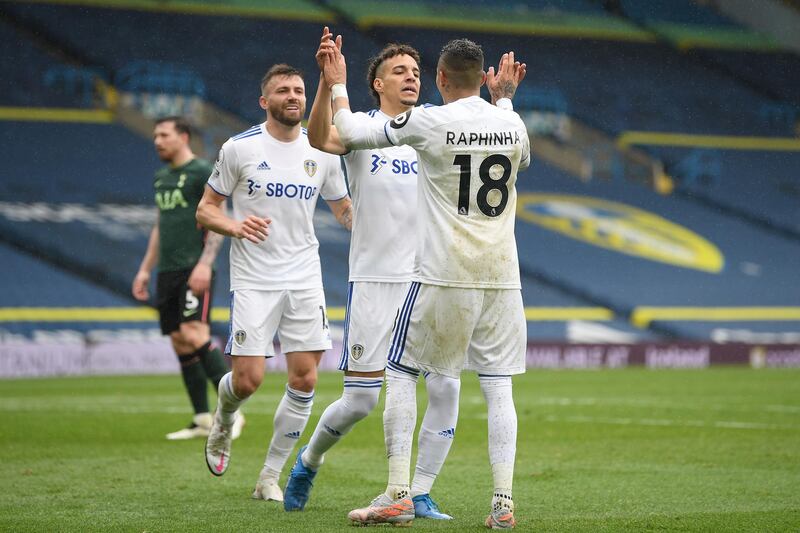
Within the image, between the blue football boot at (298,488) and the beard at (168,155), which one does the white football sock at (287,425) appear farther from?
the beard at (168,155)

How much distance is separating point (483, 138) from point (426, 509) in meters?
1.74

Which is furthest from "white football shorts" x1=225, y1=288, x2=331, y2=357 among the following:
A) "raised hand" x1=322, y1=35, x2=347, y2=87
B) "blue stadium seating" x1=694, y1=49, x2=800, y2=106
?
"blue stadium seating" x1=694, y1=49, x2=800, y2=106

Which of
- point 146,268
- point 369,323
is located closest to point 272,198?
point 369,323

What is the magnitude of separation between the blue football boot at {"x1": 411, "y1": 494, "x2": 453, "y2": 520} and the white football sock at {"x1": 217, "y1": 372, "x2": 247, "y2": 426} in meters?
1.37

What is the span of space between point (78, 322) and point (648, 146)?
14314mm

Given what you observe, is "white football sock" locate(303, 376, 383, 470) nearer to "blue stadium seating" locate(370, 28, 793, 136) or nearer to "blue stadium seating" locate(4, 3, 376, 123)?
"blue stadium seating" locate(4, 3, 376, 123)

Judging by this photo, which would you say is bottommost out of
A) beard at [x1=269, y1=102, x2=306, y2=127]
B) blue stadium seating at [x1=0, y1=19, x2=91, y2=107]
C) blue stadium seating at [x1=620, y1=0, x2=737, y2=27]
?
beard at [x1=269, y1=102, x2=306, y2=127]

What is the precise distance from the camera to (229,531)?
5.02 meters

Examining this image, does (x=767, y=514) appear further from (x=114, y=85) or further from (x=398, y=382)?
(x=114, y=85)

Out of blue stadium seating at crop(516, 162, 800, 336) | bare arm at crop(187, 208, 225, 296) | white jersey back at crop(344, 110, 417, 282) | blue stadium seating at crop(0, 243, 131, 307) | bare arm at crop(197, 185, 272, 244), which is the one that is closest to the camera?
bare arm at crop(197, 185, 272, 244)

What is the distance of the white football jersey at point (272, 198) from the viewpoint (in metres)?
6.43

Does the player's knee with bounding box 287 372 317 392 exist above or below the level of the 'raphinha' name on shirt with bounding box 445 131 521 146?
below

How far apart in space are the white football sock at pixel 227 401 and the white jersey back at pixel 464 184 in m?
1.75

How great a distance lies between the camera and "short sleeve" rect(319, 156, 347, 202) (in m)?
6.68
